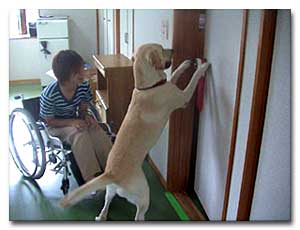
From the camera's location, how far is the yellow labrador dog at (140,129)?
1.44 m

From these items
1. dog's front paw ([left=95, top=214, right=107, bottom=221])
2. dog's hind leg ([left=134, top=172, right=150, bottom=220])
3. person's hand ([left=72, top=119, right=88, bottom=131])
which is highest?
person's hand ([left=72, top=119, right=88, bottom=131])

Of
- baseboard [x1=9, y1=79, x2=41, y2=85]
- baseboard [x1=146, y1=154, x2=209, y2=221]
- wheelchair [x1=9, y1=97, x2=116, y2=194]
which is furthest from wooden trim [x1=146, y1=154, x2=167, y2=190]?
baseboard [x1=9, y1=79, x2=41, y2=85]

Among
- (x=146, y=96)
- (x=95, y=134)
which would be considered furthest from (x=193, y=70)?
(x=95, y=134)

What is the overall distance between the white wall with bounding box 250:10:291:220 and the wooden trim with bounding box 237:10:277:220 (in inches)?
0.8

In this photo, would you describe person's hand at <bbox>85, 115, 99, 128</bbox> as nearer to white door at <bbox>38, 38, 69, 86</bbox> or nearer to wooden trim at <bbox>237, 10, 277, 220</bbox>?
white door at <bbox>38, 38, 69, 86</bbox>

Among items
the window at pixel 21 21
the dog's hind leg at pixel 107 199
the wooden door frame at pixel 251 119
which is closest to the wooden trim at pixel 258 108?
the wooden door frame at pixel 251 119

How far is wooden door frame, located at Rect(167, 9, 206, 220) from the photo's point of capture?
5.51 ft

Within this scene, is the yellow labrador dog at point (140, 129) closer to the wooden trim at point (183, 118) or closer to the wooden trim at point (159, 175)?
the wooden trim at point (183, 118)

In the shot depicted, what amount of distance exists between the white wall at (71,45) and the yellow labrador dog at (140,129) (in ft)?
0.77

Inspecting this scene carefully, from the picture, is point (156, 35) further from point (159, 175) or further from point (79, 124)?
point (159, 175)

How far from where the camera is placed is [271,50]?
109 centimetres

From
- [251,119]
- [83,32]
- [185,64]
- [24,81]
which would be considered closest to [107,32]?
[83,32]

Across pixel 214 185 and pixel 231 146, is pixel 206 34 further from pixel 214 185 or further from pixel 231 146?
pixel 214 185
